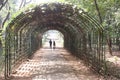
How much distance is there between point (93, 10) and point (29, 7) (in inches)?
363

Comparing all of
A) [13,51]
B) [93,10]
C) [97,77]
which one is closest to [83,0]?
[93,10]

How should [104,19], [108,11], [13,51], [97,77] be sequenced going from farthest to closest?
[104,19] < [108,11] < [13,51] < [97,77]

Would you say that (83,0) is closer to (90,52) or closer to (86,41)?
(86,41)

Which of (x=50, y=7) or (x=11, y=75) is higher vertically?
(x=50, y=7)

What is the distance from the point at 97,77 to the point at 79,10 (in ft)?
9.70

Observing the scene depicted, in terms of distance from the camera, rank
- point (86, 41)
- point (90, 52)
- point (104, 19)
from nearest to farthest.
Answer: point (90, 52), point (86, 41), point (104, 19)

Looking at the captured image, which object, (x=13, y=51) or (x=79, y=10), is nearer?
(x=79, y=10)

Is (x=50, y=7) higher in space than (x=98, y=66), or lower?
higher

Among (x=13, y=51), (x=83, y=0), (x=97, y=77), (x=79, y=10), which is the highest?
(x=83, y=0)

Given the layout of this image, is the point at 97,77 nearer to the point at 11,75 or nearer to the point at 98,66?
the point at 98,66

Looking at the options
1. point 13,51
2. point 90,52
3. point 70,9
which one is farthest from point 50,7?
point 90,52

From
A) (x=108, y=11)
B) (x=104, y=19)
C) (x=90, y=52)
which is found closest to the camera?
(x=90, y=52)

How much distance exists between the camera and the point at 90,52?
18.2 m

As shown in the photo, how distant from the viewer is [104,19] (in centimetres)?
2630
